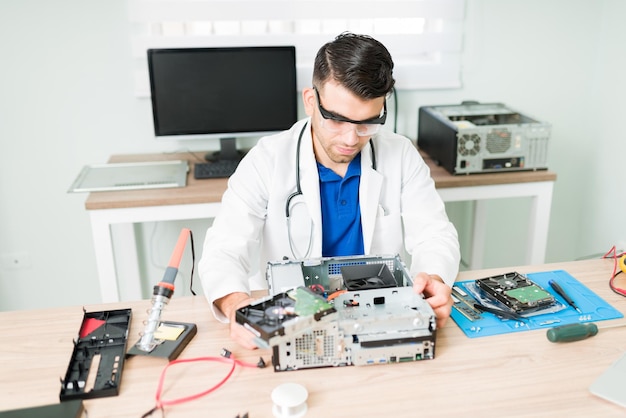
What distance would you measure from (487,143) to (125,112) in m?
1.58

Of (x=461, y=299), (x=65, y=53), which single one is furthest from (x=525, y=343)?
Answer: (x=65, y=53)

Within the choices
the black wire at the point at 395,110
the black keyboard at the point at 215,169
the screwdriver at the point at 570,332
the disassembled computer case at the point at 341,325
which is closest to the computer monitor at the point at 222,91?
the black keyboard at the point at 215,169

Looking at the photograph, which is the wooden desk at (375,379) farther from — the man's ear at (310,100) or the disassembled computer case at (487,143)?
the disassembled computer case at (487,143)

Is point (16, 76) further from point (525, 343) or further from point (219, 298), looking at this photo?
point (525, 343)

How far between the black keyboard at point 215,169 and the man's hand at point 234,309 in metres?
1.08

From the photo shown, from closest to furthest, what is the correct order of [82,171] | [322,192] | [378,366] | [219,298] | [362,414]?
[362,414] → [378,366] → [219,298] → [322,192] → [82,171]

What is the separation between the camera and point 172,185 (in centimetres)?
220

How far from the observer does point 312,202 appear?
1.64 metres

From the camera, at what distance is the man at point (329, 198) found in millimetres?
1456

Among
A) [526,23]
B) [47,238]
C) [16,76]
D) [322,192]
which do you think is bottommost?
[47,238]

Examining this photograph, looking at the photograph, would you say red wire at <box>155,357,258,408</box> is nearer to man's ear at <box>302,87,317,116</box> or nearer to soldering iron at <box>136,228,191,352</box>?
soldering iron at <box>136,228,191,352</box>

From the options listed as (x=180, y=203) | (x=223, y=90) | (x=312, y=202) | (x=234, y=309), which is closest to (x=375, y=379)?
(x=234, y=309)

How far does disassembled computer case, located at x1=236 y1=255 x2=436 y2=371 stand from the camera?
40.4 inches

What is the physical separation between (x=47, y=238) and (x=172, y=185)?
2.84 ft
